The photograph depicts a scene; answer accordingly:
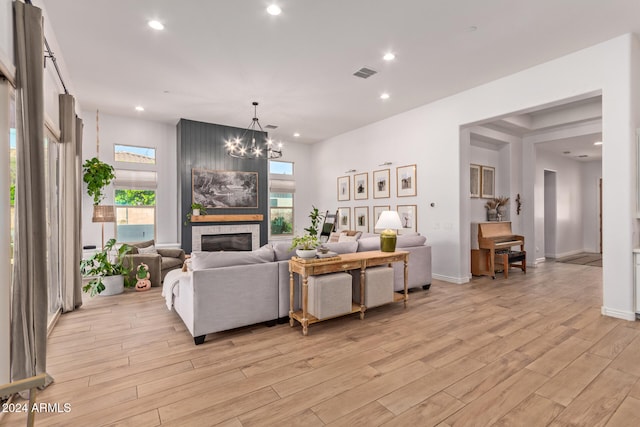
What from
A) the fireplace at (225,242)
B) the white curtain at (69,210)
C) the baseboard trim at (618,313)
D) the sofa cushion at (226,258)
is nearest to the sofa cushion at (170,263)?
the fireplace at (225,242)

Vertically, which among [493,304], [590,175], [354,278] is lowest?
[493,304]

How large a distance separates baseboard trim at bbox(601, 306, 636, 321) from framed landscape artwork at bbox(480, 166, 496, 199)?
11.1 feet

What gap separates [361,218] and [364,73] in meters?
3.93

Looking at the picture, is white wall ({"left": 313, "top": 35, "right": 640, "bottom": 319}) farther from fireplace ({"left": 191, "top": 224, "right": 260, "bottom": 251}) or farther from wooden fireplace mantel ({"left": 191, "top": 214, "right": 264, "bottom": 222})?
fireplace ({"left": 191, "top": 224, "right": 260, "bottom": 251})

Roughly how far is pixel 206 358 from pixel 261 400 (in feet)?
2.86

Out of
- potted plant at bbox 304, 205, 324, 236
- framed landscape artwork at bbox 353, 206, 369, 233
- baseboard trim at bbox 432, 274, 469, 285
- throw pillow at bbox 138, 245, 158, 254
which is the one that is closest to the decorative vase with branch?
baseboard trim at bbox 432, 274, 469, 285

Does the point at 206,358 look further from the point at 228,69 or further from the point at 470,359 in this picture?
the point at 228,69

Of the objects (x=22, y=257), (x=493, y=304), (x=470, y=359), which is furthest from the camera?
(x=493, y=304)

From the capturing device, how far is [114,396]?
222 centimetres

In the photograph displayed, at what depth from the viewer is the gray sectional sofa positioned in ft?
10.2

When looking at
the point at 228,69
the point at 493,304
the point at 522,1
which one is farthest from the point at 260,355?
the point at 522,1

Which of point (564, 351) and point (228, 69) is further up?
point (228, 69)

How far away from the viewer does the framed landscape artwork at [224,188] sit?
735 centimetres

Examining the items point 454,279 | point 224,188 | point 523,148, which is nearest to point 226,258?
point 454,279
